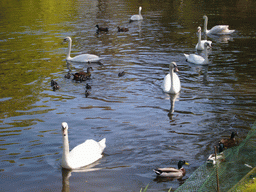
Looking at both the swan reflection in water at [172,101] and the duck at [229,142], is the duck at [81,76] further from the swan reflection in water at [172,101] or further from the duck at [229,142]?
the duck at [229,142]

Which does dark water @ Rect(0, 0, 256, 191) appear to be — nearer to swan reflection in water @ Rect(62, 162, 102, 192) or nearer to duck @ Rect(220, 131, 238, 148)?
swan reflection in water @ Rect(62, 162, 102, 192)

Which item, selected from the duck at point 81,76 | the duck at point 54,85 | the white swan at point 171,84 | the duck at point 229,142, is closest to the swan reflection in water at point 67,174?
the duck at point 229,142

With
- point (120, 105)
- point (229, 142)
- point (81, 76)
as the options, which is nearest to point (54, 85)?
point (81, 76)

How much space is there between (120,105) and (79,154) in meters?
3.86

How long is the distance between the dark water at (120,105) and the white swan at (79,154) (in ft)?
0.63

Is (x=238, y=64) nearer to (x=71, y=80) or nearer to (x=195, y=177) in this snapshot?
(x=71, y=80)

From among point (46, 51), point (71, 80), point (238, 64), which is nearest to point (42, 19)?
point (46, 51)

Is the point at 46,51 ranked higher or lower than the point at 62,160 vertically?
higher

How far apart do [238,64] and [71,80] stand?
7.58m

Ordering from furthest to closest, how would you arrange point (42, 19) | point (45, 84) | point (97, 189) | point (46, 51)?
point (42, 19)
point (46, 51)
point (45, 84)
point (97, 189)

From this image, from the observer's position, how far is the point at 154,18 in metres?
31.3

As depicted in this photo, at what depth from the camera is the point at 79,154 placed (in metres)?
8.08

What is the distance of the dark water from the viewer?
784cm

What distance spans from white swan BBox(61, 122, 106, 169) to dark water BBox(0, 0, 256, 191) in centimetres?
19
